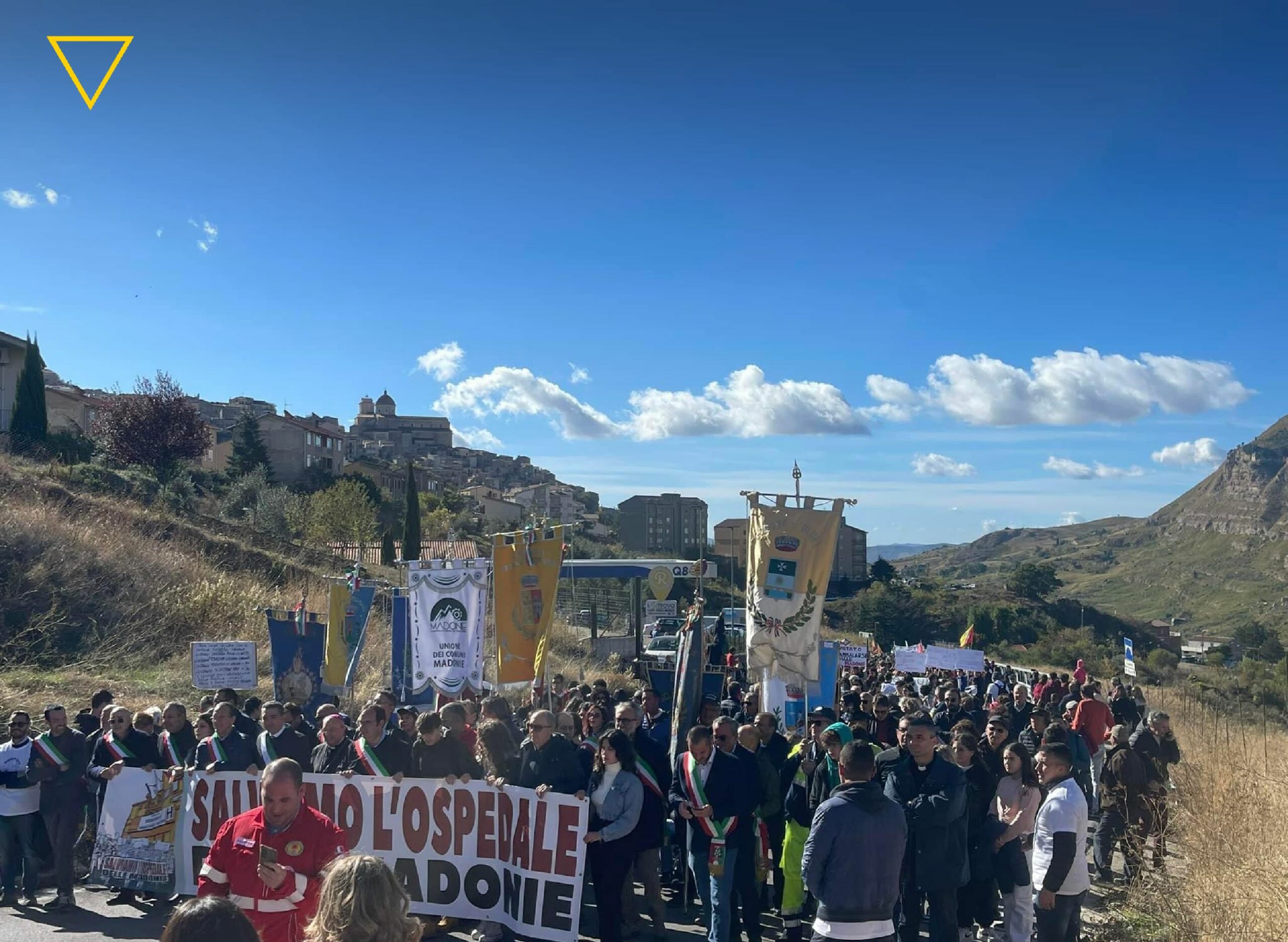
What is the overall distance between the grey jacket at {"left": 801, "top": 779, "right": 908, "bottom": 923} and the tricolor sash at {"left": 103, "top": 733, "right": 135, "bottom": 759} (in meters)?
6.64

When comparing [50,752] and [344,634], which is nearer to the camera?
[50,752]

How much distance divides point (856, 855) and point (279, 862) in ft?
9.82

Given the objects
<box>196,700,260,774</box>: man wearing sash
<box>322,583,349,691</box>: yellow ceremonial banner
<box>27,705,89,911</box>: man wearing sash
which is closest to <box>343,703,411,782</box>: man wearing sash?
<box>196,700,260,774</box>: man wearing sash

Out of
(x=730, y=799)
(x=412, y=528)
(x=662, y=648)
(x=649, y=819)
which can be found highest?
(x=412, y=528)

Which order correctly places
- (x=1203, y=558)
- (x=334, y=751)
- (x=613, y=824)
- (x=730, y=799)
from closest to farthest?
(x=730, y=799) < (x=613, y=824) < (x=334, y=751) < (x=1203, y=558)

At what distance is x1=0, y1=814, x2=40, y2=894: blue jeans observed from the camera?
898 centimetres

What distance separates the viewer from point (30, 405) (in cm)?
4178

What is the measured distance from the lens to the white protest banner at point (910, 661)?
866 inches

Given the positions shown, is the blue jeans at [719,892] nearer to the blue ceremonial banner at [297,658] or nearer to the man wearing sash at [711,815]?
the man wearing sash at [711,815]

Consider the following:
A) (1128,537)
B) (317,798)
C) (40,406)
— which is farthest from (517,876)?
(1128,537)

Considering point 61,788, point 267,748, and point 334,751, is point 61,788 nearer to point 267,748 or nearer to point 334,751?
point 267,748

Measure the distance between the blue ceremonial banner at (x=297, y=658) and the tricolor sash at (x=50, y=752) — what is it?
540cm

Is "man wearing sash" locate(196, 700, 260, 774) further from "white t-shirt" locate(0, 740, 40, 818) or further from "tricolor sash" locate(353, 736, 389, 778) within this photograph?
"white t-shirt" locate(0, 740, 40, 818)

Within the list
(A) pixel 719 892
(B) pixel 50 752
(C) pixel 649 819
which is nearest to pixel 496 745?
(C) pixel 649 819
